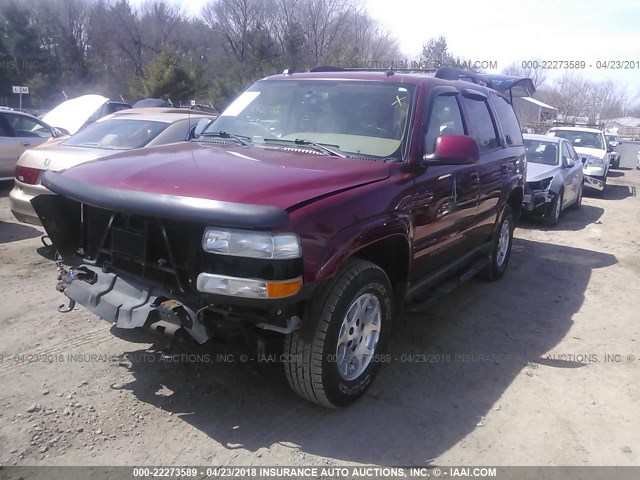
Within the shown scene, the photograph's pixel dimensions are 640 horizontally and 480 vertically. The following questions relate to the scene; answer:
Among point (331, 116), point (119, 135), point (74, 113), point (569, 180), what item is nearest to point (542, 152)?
point (569, 180)

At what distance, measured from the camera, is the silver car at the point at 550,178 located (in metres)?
9.40

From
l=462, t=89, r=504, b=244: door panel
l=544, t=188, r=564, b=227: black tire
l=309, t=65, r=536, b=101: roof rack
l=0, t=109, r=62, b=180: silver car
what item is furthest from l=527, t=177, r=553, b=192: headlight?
l=0, t=109, r=62, b=180: silver car

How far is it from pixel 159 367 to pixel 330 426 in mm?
1312

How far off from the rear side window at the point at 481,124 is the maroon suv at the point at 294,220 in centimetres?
19

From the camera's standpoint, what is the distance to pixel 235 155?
3.57 metres

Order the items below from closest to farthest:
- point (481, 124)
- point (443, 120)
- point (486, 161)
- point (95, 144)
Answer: point (443, 120) < point (486, 161) < point (481, 124) < point (95, 144)

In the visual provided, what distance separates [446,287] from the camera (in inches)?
181

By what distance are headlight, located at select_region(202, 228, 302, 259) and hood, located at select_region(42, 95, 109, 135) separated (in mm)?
12323

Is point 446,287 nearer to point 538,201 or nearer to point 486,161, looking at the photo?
point 486,161

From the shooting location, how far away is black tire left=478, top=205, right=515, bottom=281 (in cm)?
593

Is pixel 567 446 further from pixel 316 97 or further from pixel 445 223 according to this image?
pixel 316 97

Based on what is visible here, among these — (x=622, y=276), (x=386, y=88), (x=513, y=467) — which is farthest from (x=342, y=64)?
(x=513, y=467)

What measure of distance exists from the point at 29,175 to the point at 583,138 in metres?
15.9

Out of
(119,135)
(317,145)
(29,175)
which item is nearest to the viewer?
(317,145)
